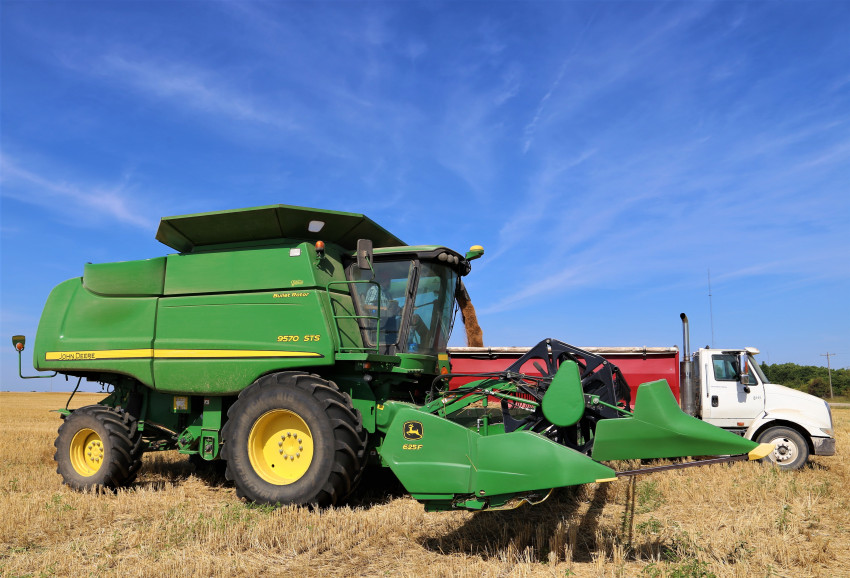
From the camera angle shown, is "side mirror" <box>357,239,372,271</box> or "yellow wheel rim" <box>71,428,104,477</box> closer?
"side mirror" <box>357,239,372,271</box>

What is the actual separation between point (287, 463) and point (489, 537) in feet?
7.73

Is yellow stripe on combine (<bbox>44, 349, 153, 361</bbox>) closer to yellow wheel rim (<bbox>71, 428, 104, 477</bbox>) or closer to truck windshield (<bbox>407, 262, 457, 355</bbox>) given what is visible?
yellow wheel rim (<bbox>71, 428, 104, 477</bbox>)

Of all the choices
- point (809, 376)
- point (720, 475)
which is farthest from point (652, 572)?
point (809, 376)

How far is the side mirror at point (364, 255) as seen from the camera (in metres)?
5.98

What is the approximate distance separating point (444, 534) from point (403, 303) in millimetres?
2634

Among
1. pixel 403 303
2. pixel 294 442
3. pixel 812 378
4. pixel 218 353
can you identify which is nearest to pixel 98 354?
pixel 218 353

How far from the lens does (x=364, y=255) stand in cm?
604

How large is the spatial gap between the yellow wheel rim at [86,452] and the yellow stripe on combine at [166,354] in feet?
3.11

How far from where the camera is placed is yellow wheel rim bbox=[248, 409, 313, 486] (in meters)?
6.24

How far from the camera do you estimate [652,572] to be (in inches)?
159

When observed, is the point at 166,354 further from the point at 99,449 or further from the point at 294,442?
the point at 294,442

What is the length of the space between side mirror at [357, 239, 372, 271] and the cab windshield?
640 millimetres

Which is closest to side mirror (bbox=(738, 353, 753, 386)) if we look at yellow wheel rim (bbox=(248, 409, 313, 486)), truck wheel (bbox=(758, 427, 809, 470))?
truck wheel (bbox=(758, 427, 809, 470))

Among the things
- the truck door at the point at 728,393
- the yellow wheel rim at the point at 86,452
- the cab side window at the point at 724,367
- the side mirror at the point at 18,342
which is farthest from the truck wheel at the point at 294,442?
the cab side window at the point at 724,367
